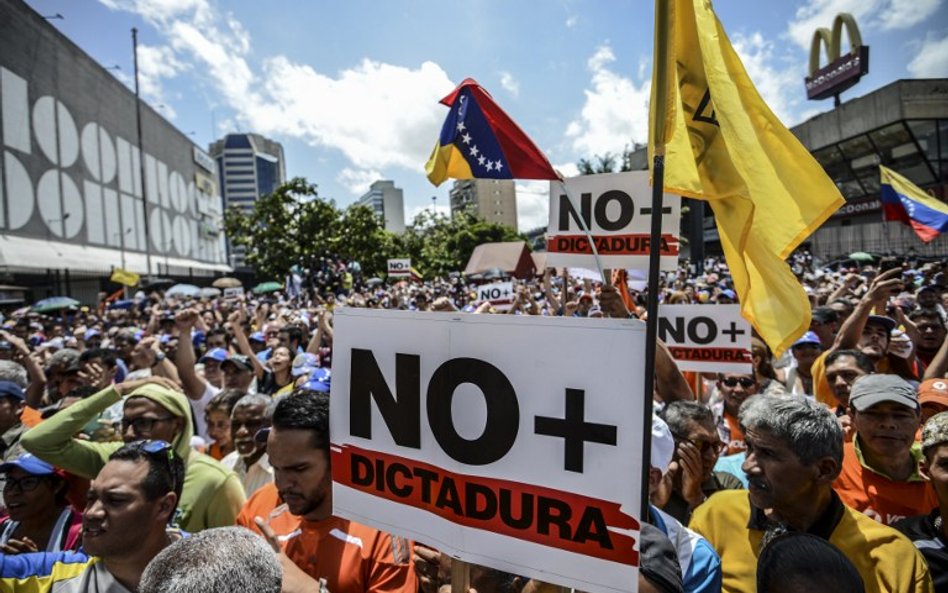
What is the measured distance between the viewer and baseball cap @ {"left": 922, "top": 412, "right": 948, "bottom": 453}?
7.23ft

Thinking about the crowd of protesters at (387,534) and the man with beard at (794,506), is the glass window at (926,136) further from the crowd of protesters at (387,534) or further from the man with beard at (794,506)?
the man with beard at (794,506)

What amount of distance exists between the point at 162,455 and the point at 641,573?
1.99m

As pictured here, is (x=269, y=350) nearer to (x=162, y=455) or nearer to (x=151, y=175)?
(x=162, y=455)

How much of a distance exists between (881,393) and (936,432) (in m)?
0.41

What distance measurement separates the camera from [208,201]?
6041 cm

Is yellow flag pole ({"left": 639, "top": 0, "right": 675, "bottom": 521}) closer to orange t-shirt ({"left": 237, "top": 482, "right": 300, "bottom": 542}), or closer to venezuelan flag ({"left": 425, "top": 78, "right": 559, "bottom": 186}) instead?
orange t-shirt ({"left": 237, "top": 482, "right": 300, "bottom": 542})

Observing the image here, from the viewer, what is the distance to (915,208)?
24.3 feet

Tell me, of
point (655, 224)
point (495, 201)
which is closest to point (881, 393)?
point (655, 224)

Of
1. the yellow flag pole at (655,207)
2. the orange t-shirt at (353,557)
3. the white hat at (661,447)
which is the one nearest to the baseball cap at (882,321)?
the white hat at (661,447)

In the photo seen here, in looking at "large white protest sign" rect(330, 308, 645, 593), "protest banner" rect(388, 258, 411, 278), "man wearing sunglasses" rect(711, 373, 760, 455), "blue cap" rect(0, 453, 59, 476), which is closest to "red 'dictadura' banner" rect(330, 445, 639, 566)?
"large white protest sign" rect(330, 308, 645, 593)

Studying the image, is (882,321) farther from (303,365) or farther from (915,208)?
(303,365)

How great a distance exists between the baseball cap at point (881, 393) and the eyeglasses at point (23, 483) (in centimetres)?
401

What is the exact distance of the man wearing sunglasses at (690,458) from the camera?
8.98ft

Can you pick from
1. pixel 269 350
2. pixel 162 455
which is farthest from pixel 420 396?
pixel 269 350
